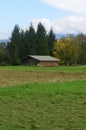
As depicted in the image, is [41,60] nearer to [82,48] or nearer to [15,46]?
[15,46]

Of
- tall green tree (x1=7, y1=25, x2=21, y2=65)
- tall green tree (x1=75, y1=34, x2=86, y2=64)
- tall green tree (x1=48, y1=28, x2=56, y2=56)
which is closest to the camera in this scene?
tall green tree (x1=7, y1=25, x2=21, y2=65)

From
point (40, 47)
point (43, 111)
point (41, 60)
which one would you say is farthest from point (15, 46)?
point (43, 111)

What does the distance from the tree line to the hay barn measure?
2370 millimetres

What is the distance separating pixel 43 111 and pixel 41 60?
97593 millimetres

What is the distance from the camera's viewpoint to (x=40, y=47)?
384 feet

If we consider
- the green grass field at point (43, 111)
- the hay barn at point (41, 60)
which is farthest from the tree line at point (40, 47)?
the green grass field at point (43, 111)

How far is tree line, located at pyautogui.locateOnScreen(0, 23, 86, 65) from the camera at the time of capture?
11212 centimetres

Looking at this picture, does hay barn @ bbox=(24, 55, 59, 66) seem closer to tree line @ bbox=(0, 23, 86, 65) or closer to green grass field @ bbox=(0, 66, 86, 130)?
tree line @ bbox=(0, 23, 86, 65)

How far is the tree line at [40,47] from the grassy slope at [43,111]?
91.9 meters

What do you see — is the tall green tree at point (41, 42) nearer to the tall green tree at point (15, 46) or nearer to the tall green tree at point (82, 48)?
the tall green tree at point (15, 46)

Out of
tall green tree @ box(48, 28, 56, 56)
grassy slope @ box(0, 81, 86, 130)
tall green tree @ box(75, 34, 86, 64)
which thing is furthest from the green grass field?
tall green tree @ box(48, 28, 56, 56)

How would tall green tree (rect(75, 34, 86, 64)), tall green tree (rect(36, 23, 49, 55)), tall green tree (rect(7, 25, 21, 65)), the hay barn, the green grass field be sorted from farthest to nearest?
tall green tree (rect(75, 34, 86, 64))
tall green tree (rect(36, 23, 49, 55))
the hay barn
tall green tree (rect(7, 25, 21, 65))
the green grass field

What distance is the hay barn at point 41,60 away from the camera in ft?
360

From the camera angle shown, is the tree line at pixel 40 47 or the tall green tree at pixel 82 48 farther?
the tall green tree at pixel 82 48
